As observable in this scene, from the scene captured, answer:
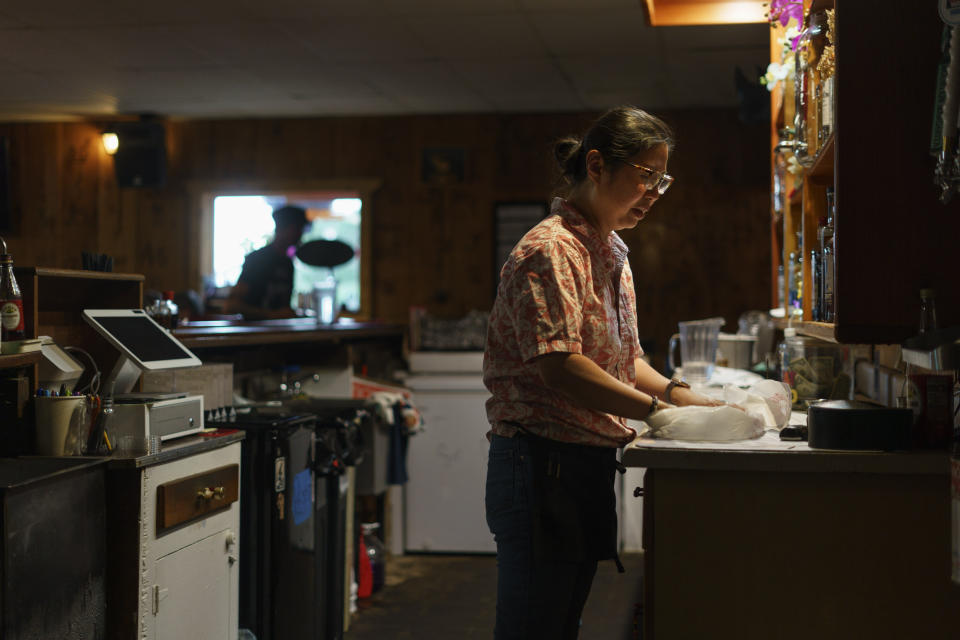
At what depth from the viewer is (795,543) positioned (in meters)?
1.73

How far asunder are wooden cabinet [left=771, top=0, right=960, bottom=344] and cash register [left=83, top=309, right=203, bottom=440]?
5.22 feet

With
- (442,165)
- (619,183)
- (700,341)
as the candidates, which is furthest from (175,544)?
(442,165)

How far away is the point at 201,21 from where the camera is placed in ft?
15.6

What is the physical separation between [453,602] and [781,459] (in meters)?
2.78

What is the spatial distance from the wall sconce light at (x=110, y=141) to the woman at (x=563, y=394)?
603 centimetres

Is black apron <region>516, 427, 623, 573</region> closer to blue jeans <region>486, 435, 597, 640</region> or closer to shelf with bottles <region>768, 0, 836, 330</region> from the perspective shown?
blue jeans <region>486, 435, 597, 640</region>

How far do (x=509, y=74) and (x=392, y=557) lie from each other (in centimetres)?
287

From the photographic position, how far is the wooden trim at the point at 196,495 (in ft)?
7.63

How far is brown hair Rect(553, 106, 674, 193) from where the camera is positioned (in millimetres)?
1852

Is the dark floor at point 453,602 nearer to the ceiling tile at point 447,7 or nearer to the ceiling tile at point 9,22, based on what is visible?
the ceiling tile at point 447,7

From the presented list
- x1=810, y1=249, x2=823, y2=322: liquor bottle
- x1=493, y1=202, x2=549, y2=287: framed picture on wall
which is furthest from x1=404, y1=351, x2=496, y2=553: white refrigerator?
x1=810, y1=249, x2=823, y2=322: liquor bottle

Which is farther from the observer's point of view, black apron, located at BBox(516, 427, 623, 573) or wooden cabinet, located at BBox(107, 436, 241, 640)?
wooden cabinet, located at BBox(107, 436, 241, 640)

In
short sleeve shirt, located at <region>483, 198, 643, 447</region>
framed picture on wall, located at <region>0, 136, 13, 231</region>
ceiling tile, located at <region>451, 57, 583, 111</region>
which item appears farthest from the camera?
framed picture on wall, located at <region>0, 136, 13, 231</region>

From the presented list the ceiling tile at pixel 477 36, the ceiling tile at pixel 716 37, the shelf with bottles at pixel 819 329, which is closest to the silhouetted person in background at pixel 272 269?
the ceiling tile at pixel 477 36
